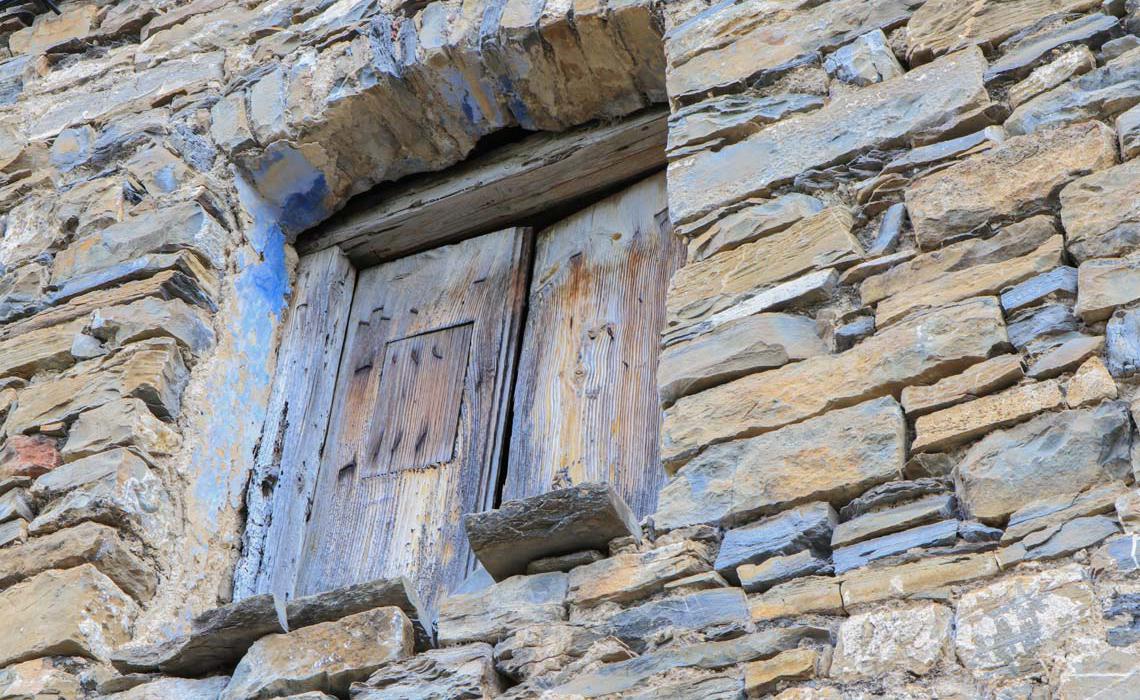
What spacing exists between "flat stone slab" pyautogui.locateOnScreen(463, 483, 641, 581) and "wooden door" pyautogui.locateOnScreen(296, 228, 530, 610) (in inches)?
23.6

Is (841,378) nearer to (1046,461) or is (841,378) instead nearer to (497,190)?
(1046,461)

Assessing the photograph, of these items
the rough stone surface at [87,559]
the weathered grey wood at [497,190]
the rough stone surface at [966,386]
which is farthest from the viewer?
the weathered grey wood at [497,190]

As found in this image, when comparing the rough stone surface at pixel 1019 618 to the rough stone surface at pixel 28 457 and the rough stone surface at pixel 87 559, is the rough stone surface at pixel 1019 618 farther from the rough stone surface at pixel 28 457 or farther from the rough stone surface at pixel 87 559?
the rough stone surface at pixel 28 457

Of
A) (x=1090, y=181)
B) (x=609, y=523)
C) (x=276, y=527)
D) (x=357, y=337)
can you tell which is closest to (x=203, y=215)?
(x=357, y=337)

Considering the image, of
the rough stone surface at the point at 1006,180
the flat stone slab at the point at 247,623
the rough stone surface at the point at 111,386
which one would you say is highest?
the rough stone surface at the point at 111,386

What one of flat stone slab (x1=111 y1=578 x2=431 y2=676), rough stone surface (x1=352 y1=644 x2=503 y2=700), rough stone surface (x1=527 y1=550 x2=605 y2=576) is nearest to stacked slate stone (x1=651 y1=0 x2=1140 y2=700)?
rough stone surface (x1=527 y1=550 x2=605 y2=576)

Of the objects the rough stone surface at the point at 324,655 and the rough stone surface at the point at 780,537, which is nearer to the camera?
the rough stone surface at the point at 780,537

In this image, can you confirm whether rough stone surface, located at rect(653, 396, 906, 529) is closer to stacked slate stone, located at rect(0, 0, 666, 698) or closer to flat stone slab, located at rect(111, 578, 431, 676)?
flat stone slab, located at rect(111, 578, 431, 676)

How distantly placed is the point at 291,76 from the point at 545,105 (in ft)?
2.30

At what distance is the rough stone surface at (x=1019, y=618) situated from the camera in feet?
5.73

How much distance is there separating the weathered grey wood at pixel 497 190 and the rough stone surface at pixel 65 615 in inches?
49.7

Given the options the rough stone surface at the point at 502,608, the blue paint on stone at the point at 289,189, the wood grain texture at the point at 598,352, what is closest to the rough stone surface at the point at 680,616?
the rough stone surface at the point at 502,608

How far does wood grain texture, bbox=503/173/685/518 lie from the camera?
9.57 feet

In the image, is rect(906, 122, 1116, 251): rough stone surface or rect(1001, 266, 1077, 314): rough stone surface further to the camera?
rect(906, 122, 1116, 251): rough stone surface
